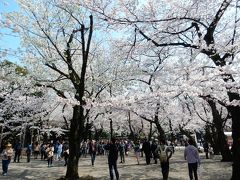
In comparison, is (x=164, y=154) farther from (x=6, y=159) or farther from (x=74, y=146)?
(x=6, y=159)

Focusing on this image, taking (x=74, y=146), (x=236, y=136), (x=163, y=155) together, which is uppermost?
(x=236, y=136)

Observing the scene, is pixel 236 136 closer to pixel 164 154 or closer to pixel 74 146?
pixel 164 154

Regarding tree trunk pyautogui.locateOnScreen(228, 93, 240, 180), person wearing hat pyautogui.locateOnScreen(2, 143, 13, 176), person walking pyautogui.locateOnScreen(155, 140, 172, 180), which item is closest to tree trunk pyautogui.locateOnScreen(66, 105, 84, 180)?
person walking pyautogui.locateOnScreen(155, 140, 172, 180)

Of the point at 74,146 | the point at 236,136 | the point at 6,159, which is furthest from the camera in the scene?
the point at 6,159

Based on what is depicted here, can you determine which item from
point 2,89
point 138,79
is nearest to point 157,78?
point 138,79

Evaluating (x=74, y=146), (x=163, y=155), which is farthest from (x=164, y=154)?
(x=74, y=146)

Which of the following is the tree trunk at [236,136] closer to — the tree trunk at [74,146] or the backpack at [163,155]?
the backpack at [163,155]

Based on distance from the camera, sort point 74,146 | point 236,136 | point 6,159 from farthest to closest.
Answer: point 6,159 → point 74,146 → point 236,136

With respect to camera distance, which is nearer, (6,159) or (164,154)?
(164,154)

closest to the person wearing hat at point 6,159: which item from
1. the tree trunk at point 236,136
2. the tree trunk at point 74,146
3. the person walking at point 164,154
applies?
the tree trunk at point 74,146

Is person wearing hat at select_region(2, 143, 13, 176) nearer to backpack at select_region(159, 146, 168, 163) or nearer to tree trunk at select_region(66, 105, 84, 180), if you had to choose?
tree trunk at select_region(66, 105, 84, 180)

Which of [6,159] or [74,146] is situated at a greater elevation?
[74,146]

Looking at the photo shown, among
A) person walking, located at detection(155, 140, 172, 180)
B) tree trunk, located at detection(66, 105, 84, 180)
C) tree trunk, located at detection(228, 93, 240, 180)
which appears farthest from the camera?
tree trunk, located at detection(66, 105, 84, 180)

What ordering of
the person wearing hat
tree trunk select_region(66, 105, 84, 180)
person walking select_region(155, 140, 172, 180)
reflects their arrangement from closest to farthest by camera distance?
1. person walking select_region(155, 140, 172, 180)
2. tree trunk select_region(66, 105, 84, 180)
3. the person wearing hat
